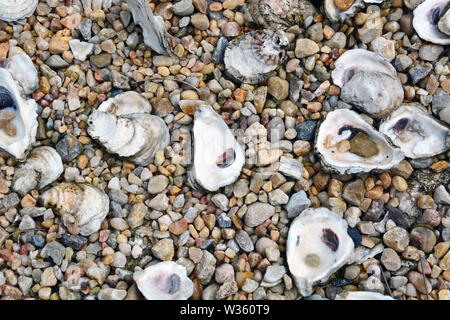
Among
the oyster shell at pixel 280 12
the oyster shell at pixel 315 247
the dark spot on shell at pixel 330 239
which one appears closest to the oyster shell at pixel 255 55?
the oyster shell at pixel 280 12

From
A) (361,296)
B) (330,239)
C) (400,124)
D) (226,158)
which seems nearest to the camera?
(361,296)

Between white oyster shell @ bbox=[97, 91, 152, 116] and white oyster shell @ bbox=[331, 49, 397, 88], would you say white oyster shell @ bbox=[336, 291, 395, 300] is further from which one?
white oyster shell @ bbox=[97, 91, 152, 116]

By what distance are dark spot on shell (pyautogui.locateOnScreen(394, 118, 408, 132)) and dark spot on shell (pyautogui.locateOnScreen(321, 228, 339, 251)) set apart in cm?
77

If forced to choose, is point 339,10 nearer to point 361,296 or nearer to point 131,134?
point 131,134

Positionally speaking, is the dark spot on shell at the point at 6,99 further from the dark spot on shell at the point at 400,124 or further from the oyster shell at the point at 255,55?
the dark spot on shell at the point at 400,124

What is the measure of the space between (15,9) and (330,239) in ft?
7.73

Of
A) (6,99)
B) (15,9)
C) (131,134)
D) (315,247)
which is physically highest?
(15,9)

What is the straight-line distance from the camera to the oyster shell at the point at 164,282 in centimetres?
246

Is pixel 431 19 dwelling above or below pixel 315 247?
above

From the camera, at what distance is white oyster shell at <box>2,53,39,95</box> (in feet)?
9.13

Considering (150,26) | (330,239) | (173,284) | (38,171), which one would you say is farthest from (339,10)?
(38,171)

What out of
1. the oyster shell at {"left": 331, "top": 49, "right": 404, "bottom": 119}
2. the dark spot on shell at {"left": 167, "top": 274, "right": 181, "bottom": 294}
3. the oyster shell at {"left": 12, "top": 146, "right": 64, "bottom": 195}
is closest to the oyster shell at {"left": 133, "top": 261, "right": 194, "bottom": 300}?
the dark spot on shell at {"left": 167, "top": 274, "right": 181, "bottom": 294}

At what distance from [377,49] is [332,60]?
0.29 m

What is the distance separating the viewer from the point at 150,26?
2.76m
